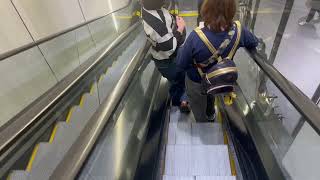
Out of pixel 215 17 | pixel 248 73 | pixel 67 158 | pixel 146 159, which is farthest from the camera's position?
pixel 248 73

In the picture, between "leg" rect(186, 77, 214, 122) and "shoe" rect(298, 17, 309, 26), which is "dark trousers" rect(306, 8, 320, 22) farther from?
"leg" rect(186, 77, 214, 122)

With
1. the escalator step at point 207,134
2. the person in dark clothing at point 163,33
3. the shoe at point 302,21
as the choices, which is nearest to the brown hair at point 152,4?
the person in dark clothing at point 163,33

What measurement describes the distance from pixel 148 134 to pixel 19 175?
5.04ft

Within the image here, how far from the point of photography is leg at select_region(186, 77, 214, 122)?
104 inches

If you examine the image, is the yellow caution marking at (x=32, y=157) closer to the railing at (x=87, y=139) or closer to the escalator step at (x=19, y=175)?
the escalator step at (x=19, y=175)

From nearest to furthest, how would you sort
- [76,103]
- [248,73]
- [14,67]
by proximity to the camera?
[76,103], [14,67], [248,73]

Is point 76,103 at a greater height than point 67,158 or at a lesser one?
lesser

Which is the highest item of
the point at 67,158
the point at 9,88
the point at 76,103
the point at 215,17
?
the point at 215,17

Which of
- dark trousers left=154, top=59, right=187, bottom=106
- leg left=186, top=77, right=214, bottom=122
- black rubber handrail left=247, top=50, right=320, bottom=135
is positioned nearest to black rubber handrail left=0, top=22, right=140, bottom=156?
dark trousers left=154, top=59, right=187, bottom=106

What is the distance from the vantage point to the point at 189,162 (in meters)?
2.33

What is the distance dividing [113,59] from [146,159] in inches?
70.6

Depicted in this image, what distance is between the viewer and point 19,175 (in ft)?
6.40

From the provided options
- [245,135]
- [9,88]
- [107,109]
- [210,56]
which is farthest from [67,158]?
[9,88]

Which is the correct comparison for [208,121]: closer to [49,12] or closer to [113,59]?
[113,59]
